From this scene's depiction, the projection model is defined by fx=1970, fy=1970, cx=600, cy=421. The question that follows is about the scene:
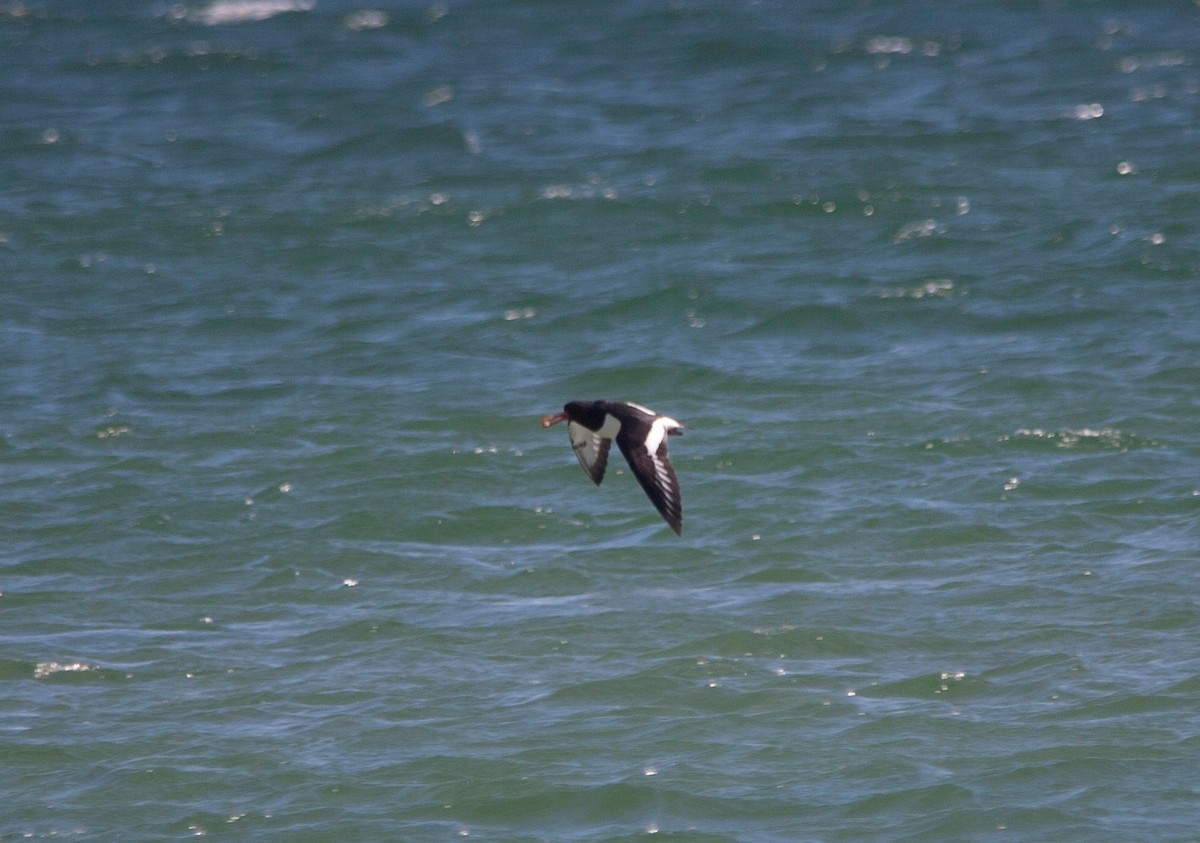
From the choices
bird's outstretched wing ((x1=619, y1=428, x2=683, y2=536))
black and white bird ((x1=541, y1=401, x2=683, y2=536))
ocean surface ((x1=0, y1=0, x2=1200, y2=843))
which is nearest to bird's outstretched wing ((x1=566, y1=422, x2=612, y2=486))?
black and white bird ((x1=541, y1=401, x2=683, y2=536))

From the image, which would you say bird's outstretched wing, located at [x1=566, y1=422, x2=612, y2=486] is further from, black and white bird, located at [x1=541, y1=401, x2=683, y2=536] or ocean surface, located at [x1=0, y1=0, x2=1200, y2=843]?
ocean surface, located at [x1=0, y1=0, x2=1200, y2=843]

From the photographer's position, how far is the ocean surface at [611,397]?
12727 mm

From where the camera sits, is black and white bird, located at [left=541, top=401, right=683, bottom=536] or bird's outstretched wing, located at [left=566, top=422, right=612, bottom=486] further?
bird's outstretched wing, located at [left=566, top=422, right=612, bottom=486]

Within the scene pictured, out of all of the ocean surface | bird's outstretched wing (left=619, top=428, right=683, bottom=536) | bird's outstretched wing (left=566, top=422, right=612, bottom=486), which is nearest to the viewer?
bird's outstretched wing (left=619, top=428, right=683, bottom=536)

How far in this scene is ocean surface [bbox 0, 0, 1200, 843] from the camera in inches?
501

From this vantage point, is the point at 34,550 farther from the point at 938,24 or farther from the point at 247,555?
the point at 938,24

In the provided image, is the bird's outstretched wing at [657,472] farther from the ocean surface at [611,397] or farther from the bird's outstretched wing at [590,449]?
the ocean surface at [611,397]

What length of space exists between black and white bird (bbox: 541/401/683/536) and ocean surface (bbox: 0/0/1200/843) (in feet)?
6.55

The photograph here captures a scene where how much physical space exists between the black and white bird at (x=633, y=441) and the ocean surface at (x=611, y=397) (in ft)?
6.55

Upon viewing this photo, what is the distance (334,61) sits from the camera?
32.9 meters

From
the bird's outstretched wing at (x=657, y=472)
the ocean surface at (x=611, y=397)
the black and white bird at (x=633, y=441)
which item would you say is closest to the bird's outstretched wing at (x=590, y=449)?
the black and white bird at (x=633, y=441)

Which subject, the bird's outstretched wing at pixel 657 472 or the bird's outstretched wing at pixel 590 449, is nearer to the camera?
the bird's outstretched wing at pixel 657 472

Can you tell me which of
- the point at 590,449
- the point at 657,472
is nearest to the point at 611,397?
the point at 590,449

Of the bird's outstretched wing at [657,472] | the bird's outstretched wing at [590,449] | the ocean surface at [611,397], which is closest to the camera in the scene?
the bird's outstretched wing at [657,472]
